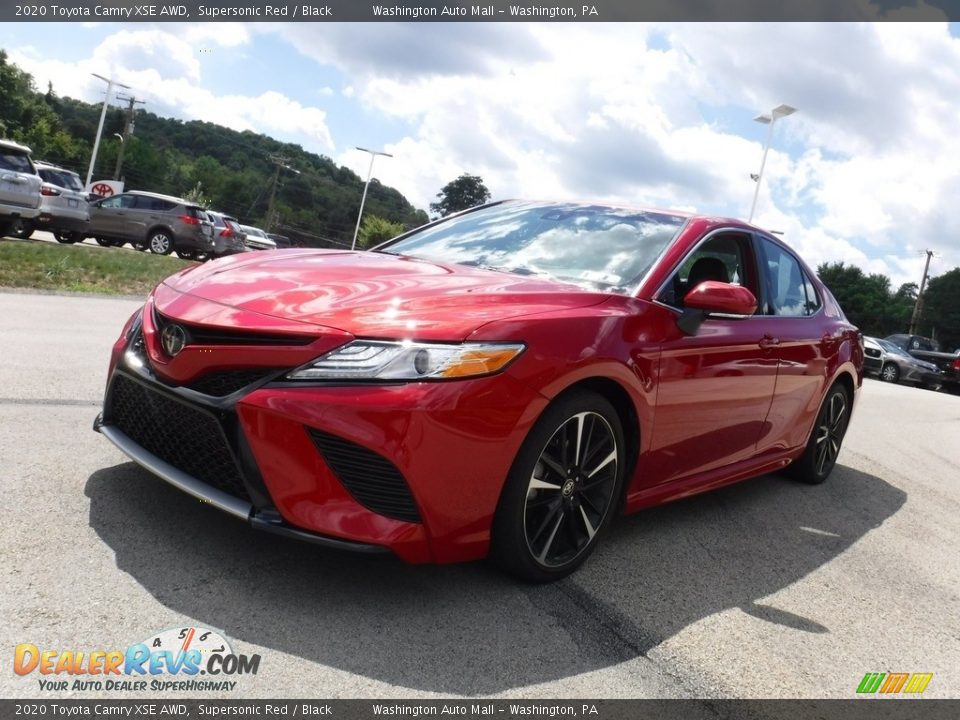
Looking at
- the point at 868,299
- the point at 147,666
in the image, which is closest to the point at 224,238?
the point at 147,666

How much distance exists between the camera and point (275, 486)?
275cm

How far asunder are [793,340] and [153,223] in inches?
824

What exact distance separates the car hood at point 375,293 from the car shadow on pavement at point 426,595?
2.59 feet

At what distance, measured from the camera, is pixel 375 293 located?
310cm

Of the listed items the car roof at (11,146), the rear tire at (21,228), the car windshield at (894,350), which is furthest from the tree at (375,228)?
the car roof at (11,146)

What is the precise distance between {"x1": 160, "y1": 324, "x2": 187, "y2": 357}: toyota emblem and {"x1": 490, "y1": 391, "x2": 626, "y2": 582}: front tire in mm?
1219

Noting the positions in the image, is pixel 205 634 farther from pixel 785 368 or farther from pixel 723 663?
pixel 785 368

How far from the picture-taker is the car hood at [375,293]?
286 cm

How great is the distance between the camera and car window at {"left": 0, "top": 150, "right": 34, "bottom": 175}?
50.3 feet

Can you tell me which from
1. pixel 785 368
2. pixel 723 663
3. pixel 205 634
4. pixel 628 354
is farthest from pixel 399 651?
pixel 785 368

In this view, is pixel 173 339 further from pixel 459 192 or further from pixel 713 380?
pixel 459 192

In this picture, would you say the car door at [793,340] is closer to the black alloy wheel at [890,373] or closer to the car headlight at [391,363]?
the car headlight at [391,363]

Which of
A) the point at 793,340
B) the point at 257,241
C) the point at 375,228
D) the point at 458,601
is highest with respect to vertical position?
the point at 375,228

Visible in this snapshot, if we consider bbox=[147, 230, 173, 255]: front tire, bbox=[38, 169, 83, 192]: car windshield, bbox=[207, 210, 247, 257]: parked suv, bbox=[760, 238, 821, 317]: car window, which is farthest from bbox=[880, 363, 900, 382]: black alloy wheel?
bbox=[38, 169, 83, 192]: car windshield
